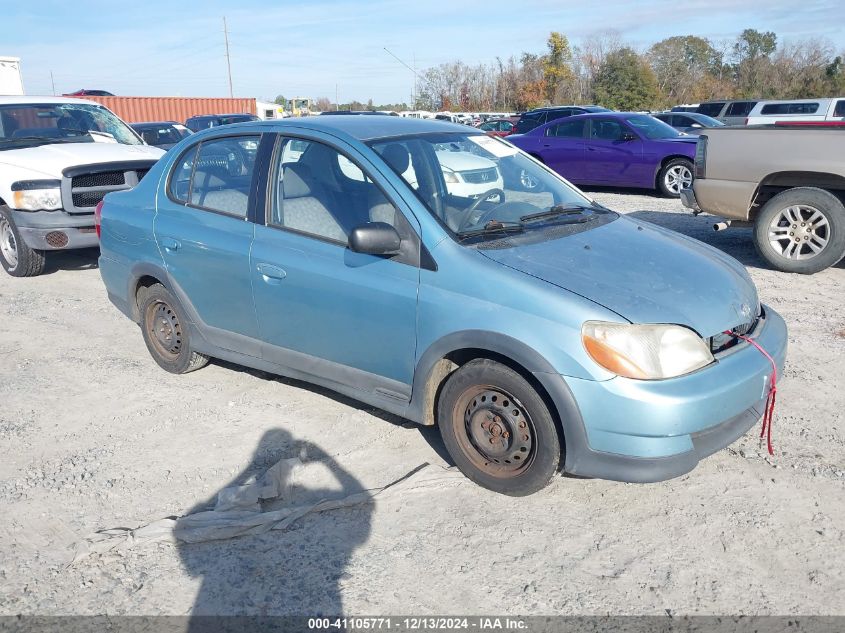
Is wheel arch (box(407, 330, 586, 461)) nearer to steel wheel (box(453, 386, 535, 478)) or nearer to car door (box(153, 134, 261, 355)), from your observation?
steel wheel (box(453, 386, 535, 478))

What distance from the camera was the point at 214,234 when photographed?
4.43m

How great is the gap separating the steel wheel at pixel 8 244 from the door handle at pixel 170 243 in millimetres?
4293

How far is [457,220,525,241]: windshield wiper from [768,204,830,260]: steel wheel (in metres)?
4.70

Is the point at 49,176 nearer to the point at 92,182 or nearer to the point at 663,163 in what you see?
the point at 92,182

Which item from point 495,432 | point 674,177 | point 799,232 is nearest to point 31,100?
point 495,432

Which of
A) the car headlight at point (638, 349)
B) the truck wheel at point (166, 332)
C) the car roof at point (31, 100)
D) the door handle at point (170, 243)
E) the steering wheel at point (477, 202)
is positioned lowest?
the truck wheel at point (166, 332)

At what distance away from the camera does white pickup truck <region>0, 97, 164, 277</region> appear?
25.1 ft

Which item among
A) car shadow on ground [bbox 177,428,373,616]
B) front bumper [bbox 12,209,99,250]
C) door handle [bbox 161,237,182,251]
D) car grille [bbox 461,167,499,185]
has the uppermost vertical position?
car grille [bbox 461,167,499,185]

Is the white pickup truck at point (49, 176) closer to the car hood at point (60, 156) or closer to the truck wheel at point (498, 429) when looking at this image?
the car hood at point (60, 156)

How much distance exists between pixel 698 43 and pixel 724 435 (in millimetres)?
64837

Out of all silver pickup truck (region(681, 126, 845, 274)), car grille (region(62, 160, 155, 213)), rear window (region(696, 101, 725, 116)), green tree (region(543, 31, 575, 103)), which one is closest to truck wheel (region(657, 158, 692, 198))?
silver pickup truck (region(681, 126, 845, 274))

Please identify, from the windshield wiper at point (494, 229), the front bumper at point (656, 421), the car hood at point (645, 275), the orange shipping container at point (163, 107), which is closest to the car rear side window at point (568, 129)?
the car hood at point (645, 275)

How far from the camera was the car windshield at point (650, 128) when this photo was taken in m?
13.0

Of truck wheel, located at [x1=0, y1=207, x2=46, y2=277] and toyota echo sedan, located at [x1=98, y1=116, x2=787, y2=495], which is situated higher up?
toyota echo sedan, located at [x1=98, y1=116, x2=787, y2=495]
